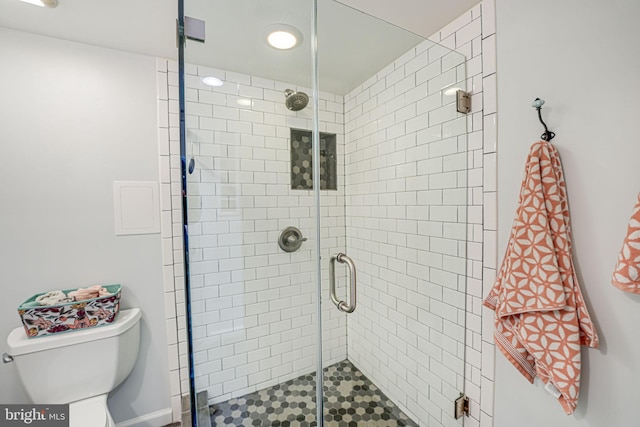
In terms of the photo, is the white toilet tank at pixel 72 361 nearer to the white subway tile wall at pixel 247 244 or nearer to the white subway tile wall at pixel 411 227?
the white subway tile wall at pixel 247 244

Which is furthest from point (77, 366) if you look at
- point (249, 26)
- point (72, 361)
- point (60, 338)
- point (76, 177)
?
point (249, 26)

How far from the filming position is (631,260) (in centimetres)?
69

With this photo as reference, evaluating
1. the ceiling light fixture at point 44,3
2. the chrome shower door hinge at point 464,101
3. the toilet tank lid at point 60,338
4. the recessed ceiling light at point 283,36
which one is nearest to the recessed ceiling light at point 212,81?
the recessed ceiling light at point 283,36

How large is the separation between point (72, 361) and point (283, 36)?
6.34 feet

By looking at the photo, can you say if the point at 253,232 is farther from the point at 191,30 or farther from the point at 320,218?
the point at 191,30

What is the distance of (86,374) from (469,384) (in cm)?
194

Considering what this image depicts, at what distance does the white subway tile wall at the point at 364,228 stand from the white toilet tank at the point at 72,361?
0.95ft

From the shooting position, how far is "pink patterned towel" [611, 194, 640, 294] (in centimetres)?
68

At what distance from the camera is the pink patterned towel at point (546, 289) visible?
31.7 inches

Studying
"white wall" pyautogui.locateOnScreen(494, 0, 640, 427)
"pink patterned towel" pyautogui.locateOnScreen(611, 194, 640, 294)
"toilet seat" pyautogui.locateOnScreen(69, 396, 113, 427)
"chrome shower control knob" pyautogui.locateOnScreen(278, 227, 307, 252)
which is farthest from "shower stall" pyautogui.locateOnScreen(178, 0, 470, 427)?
"pink patterned towel" pyautogui.locateOnScreen(611, 194, 640, 294)

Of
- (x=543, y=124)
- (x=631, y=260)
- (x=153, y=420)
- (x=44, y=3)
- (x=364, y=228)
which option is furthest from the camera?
(x=364, y=228)

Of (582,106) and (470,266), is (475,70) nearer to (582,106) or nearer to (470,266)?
(582,106)

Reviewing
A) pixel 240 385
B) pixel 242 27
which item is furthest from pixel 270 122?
pixel 240 385

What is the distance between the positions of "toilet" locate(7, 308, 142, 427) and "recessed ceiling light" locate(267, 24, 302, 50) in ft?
5.58
